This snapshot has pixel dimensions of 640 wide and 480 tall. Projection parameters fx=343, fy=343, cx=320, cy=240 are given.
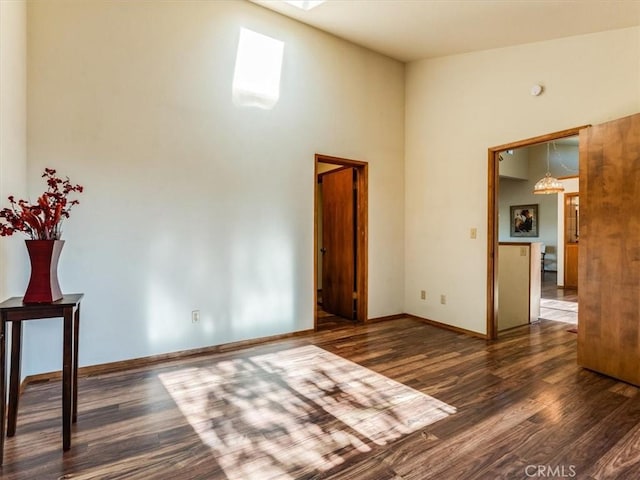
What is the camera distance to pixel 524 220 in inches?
401

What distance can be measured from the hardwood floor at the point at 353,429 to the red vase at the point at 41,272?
0.82 m

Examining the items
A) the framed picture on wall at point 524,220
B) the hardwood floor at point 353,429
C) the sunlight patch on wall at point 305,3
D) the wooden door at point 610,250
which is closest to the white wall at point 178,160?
the sunlight patch on wall at point 305,3

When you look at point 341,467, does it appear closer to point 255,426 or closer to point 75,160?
point 255,426

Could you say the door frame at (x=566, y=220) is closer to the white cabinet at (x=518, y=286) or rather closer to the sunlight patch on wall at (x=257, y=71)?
the white cabinet at (x=518, y=286)

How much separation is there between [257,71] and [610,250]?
3660 millimetres

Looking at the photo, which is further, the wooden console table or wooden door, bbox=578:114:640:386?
wooden door, bbox=578:114:640:386

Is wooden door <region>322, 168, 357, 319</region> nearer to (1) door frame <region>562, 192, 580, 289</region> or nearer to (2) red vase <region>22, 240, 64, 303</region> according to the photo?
(2) red vase <region>22, 240, 64, 303</region>

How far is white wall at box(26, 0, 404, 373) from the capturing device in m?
2.80

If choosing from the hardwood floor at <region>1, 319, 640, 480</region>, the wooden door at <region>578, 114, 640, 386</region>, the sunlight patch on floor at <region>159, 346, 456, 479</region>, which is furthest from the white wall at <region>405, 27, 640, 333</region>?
the sunlight patch on floor at <region>159, 346, 456, 479</region>

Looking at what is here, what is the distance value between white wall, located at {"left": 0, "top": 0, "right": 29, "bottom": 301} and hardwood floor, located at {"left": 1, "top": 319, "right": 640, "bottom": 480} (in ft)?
3.02

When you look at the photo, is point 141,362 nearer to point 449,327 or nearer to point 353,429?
point 353,429

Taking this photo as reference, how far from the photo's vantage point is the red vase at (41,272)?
1.84 metres

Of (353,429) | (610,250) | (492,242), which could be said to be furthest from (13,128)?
(610,250)

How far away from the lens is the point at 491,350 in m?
3.50
